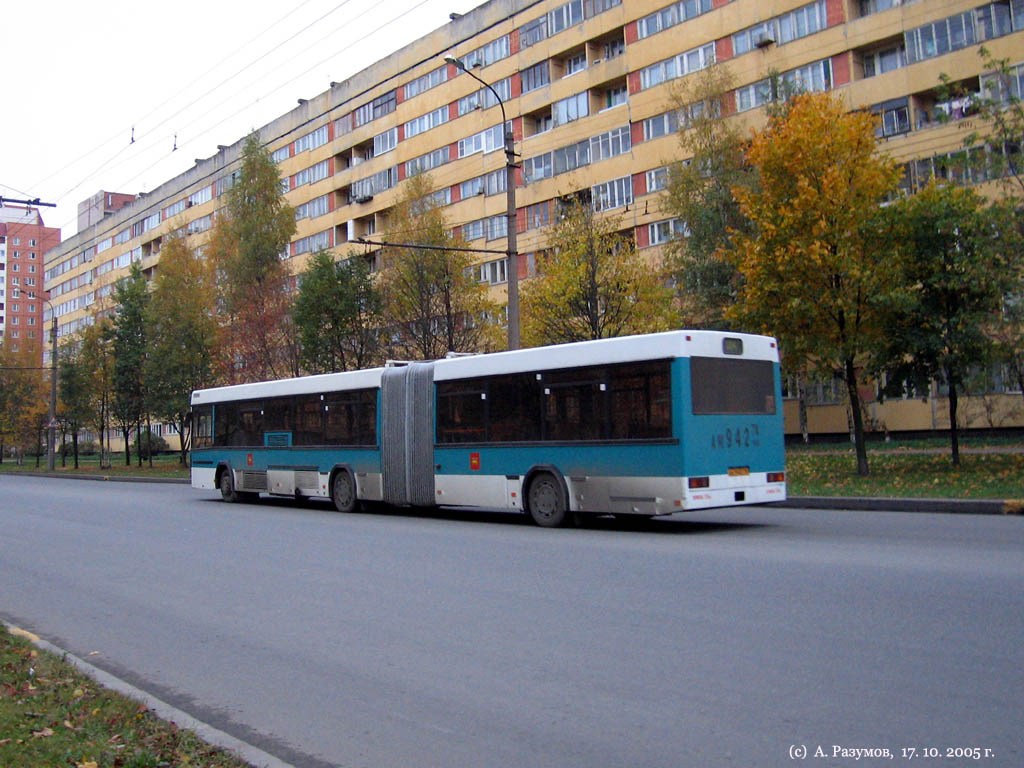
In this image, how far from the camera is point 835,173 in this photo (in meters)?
20.7

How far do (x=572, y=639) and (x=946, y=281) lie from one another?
16.7 meters

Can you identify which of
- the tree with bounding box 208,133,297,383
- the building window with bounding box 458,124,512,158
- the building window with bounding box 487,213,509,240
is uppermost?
the building window with bounding box 458,124,512,158

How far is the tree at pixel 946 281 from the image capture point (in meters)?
19.7

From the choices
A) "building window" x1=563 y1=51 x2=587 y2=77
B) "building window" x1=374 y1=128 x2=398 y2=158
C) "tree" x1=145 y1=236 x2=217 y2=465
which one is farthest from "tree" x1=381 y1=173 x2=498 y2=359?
"building window" x1=374 y1=128 x2=398 y2=158

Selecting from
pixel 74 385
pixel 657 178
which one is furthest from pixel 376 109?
pixel 74 385

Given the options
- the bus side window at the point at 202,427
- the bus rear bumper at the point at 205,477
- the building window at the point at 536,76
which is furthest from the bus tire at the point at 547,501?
the building window at the point at 536,76

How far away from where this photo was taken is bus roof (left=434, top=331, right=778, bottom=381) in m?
13.6

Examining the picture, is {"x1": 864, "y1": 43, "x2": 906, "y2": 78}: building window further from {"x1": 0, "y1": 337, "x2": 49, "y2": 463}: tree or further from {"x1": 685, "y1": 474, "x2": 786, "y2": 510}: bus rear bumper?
{"x1": 0, "y1": 337, "x2": 49, "y2": 463}: tree

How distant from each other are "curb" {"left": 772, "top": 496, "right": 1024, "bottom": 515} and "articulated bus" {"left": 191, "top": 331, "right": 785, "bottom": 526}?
9.86 feet

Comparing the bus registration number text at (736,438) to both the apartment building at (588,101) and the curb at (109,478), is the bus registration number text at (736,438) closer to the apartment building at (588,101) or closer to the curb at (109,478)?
the apartment building at (588,101)

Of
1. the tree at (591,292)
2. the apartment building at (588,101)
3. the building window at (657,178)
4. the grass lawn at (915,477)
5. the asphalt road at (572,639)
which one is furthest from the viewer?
the building window at (657,178)

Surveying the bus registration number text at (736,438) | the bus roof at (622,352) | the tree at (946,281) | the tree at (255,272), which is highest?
the tree at (255,272)

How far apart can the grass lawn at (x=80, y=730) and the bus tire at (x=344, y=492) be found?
13352 millimetres

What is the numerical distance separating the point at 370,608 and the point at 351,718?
124 inches
